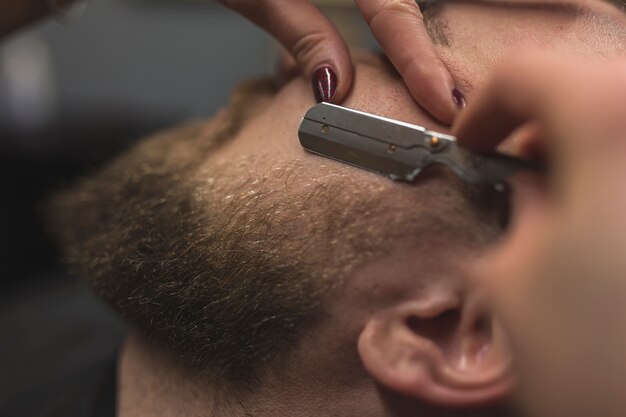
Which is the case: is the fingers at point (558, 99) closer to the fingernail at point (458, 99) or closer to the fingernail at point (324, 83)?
the fingernail at point (458, 99)

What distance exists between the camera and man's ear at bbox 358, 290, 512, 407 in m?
0.62

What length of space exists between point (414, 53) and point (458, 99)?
0.07 meters

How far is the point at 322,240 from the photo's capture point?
0.68m

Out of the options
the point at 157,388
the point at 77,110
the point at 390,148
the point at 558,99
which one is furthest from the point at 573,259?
the point at 77,110

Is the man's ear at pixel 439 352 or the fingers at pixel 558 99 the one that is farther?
the man's ear at pixel 439 352

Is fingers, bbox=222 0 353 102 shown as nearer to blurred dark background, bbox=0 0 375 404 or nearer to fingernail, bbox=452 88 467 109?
fingernail, bbox=452 88 467 109

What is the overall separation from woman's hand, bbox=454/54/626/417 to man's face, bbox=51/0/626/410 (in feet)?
0.40

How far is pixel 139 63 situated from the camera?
2.34 m

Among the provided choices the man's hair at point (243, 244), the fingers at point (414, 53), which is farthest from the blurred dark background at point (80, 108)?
the fingers at point (414, 53)

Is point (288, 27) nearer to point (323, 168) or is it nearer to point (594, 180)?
point (323, 168)

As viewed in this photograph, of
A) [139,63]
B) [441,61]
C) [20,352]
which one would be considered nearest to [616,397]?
[441,61]

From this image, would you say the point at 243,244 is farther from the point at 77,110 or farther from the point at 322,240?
the point at 77,110

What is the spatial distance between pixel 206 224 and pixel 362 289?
0.20 metres

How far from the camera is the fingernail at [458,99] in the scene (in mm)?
670
